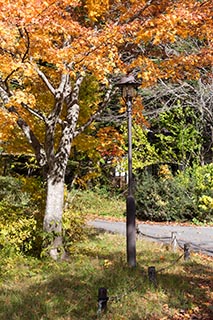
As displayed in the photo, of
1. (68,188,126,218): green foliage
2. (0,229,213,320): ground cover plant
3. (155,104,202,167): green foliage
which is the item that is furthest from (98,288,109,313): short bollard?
(155,104,202,167): green foliage

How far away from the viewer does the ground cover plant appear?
5.03m

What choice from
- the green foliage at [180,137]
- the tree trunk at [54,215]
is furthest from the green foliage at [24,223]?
the green foliage at [180,137]

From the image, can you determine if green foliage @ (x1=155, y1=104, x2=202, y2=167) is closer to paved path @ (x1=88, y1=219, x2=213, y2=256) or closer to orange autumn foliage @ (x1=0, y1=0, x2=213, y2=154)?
paved path @ (x1=88, y1=219, x2=213, y2=256)

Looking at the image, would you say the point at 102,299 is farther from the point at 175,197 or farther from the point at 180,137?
the point at 180,137

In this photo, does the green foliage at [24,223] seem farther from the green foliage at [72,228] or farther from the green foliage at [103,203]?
the green foliage at [103,203]

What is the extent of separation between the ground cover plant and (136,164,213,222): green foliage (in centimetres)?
659

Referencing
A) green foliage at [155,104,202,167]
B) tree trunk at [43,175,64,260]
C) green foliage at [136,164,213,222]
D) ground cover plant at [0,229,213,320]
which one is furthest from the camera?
green foliage at [155,104,202,167]

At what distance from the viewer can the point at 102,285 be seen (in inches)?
235

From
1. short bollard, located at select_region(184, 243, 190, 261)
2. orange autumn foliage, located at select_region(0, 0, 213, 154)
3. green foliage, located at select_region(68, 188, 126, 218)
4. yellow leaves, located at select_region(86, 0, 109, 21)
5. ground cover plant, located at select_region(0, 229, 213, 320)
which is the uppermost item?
yellow leaves, located at select_region(86, 0, 109, 21)

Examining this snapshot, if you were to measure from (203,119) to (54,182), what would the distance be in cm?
1162

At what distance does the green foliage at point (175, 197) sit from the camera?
1490 centimetres

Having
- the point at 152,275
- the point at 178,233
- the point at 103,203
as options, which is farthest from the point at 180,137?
the point at 152,275

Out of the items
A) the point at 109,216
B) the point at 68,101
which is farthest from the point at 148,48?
the point at 109,216

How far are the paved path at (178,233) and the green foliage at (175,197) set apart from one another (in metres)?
1.04
